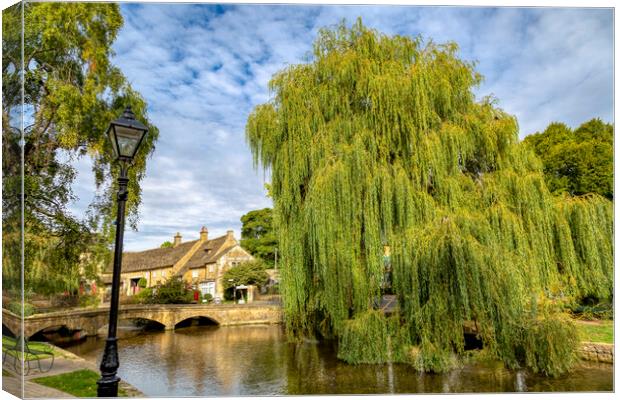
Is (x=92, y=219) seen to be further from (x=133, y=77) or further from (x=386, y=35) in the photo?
(x=386, y=35)

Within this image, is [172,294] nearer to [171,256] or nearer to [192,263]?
[192,263]

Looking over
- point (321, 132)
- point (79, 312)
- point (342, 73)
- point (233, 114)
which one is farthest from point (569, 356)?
point (79, 312)

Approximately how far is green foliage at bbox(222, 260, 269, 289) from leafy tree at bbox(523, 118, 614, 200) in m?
18.6

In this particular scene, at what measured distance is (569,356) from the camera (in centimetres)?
795

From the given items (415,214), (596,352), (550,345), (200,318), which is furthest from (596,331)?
(200,318)

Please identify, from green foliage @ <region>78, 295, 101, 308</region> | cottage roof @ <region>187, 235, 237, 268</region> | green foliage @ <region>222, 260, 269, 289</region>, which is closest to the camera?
green foliage @ <region>78, 295, 101, 308</region>

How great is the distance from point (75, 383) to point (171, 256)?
1092 inches

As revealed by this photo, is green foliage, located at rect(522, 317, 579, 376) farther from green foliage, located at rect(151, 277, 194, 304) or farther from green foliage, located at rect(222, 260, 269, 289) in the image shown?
green foliage, located at rect(222, 260, 269, 289)

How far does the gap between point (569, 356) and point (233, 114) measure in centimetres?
890

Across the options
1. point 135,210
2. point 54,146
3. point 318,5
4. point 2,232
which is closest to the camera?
point 2,232

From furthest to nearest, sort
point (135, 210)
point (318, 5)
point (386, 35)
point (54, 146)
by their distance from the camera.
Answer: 1. point (386, 35)
2. point (135, 210)
3. point (54, 146)
4. point (318, 5)

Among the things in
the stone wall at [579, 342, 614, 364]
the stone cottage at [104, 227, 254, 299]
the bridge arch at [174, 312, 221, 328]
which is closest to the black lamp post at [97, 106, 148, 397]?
the stone wall at [579, 342, 614, 364]

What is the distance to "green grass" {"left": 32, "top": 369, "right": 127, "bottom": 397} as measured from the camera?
6.23 m

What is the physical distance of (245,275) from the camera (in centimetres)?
2689
